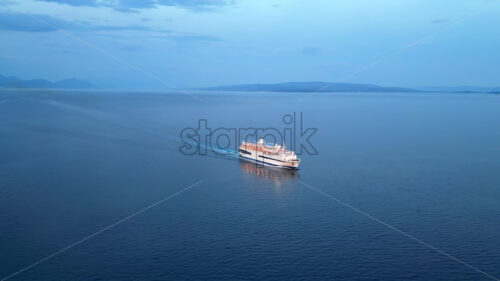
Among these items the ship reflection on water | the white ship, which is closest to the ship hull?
the white ship

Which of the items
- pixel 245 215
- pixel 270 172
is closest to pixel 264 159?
pixel 270 172

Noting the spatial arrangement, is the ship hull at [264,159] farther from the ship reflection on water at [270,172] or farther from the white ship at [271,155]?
the ship reflection on water at [270,172]

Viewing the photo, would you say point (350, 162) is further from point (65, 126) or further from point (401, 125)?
point (65, 126)

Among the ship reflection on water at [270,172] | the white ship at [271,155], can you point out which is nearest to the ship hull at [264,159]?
the white ship at [271,155]

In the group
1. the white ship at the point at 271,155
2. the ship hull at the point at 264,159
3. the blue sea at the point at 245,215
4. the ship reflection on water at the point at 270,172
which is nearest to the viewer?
the blue sea at the point at 245,215

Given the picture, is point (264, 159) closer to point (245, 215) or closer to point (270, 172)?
point (270, 172)

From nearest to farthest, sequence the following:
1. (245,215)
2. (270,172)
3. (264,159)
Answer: (245,215)
(270,172)
(264,159)

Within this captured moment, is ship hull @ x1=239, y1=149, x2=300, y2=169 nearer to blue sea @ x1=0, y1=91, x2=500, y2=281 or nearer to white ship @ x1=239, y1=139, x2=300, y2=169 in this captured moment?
white ship @ x1=239, y1=139, x2=300, y2=169
